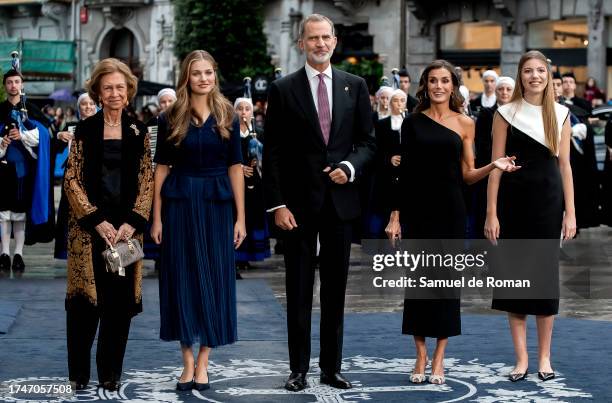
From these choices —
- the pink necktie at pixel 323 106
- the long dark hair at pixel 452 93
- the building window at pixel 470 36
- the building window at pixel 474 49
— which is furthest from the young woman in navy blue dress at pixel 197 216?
the building window at pixel 470 36

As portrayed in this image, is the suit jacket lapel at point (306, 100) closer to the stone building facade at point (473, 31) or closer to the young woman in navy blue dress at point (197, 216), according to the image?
the young woman in navy blue dress at point (197, 216)

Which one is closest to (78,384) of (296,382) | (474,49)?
(296,382)

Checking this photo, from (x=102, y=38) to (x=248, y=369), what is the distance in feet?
131

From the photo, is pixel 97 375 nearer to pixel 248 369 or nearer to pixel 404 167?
pixel 248 369

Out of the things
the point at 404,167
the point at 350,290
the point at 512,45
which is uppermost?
the point at 512,45

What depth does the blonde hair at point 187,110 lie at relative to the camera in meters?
8.39

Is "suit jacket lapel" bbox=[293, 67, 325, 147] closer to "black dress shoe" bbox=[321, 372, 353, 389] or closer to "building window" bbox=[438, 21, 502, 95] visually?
"black dress shoe" bbox=[321, 372, 353, 389]

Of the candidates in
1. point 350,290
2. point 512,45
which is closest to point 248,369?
point 350,290

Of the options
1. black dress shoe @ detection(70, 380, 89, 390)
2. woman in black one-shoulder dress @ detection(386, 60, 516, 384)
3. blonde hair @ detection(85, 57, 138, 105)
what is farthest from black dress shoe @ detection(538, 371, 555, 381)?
blonde hair @ detection(85, 57, 138, 105)

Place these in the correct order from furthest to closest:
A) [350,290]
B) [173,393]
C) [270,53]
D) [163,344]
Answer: [270,53]
[350,290]
[163,344]
[173,393]

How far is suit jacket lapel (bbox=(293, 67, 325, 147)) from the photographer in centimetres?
841

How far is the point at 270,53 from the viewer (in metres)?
41.2

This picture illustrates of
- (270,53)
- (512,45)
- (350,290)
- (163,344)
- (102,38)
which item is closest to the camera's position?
(163,344)

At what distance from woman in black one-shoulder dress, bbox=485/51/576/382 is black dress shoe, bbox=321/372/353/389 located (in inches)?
43.7
